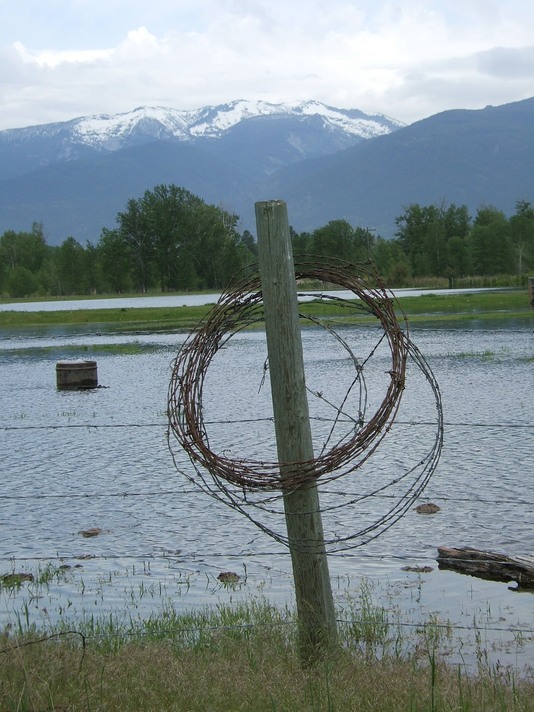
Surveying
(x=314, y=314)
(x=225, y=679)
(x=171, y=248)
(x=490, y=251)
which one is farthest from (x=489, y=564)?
(x=171, y=248)

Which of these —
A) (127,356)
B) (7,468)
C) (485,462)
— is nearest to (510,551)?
(485,462)

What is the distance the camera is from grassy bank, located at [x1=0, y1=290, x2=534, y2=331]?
68.4 m

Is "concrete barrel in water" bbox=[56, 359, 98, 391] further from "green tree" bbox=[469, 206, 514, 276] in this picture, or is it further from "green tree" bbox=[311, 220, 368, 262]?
"green tree" bbox=[469, 206, 514, 276]

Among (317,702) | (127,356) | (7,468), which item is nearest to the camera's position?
(317,702)

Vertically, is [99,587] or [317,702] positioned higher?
[317,702]

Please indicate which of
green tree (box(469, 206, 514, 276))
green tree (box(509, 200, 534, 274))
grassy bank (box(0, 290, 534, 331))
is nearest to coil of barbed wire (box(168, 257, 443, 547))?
grassy bank (box(0, 290, 534, 331))

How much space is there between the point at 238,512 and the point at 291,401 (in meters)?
6.72

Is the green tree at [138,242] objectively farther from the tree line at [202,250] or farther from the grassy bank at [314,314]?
the grassy bank at [314,314]

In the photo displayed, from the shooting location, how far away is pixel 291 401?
23.5 feet

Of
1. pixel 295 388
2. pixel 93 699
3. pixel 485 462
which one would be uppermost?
pixel 295 388

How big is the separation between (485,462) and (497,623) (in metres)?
8.49

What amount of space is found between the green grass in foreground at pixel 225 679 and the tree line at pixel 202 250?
15694cm

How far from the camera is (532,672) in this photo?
8.11 m

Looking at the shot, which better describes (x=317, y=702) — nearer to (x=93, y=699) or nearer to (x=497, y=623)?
(x=93, y=699)
